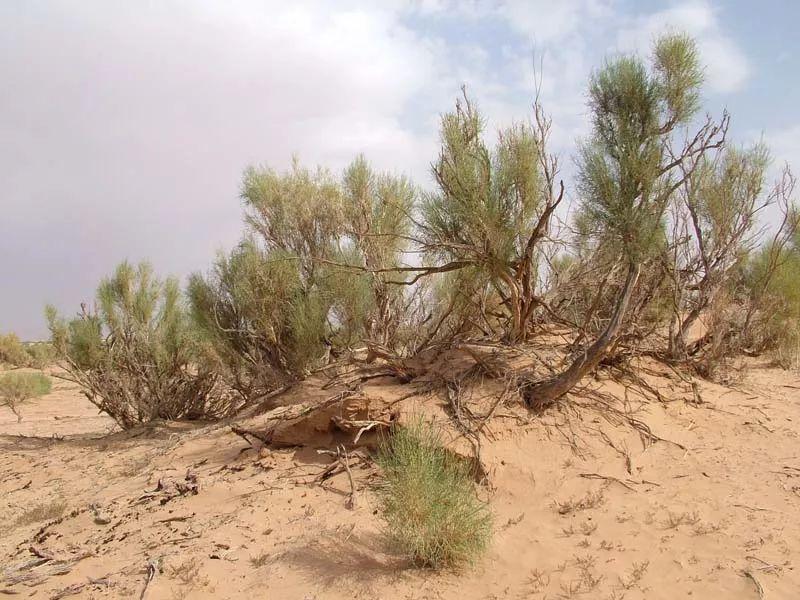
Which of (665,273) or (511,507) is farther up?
(665,273)

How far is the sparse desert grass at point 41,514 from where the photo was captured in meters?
6.84

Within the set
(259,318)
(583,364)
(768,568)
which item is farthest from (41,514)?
(768,568)

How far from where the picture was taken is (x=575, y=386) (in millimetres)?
7203

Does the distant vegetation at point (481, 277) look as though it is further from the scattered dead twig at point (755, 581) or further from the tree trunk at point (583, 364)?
the scattered dead twig at point (755, 581)

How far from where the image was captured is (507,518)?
18.0ft


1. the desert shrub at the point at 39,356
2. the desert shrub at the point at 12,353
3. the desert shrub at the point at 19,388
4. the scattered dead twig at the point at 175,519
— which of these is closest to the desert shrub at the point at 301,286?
the scattered dead twig at the point at 175,519

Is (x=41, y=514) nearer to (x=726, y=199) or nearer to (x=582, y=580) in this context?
(x=582, y=580)

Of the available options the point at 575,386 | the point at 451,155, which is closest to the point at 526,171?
the point at 451,155

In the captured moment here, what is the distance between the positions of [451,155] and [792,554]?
204 inches

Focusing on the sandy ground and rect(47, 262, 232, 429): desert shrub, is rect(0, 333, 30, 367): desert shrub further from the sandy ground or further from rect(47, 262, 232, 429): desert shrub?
the sandy ground

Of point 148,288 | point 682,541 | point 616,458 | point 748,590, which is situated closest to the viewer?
point 748,590

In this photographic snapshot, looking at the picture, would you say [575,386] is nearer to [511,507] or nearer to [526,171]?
[511,507]

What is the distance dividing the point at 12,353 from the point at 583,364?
3313 cm

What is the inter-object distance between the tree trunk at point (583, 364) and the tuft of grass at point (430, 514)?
2.10 meters
